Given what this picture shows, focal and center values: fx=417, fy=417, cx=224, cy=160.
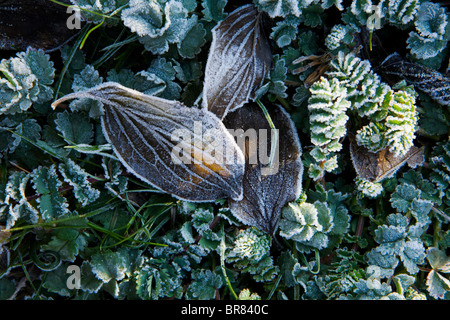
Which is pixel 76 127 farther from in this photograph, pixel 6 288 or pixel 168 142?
pixel 6 288

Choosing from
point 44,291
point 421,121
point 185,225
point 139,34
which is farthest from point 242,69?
point 44,291

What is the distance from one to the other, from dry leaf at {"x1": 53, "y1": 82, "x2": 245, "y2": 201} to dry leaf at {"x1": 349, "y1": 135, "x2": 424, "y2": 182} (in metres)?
0.52

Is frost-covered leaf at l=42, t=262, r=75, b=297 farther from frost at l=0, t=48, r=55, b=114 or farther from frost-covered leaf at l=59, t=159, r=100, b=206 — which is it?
frost at l=0, t=48, r=55, b=114

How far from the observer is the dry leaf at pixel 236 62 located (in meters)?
1.75

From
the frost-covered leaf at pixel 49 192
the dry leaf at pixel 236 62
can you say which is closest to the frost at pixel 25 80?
the frost-covered leaf at pixel 49 192

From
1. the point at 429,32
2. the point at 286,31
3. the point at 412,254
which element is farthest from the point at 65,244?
the point at 429,32

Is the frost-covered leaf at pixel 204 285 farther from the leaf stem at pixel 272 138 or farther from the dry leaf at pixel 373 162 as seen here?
the dry leaf at pixel 373 162

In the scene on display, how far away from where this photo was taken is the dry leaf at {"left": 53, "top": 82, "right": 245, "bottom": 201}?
172cm

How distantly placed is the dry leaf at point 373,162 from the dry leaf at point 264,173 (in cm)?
25

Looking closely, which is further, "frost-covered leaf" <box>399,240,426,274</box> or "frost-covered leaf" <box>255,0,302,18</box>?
"frost-covered leaf" <box>399,240,426,274</box>

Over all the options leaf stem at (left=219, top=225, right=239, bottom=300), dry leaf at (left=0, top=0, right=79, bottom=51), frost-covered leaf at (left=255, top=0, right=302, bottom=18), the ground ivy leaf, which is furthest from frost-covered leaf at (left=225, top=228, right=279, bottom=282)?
dry leaf at (left=0, top=0, right=79, bottom=51)

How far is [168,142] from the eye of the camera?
1748 mm

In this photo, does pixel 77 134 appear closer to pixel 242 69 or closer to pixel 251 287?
pixel 242 69

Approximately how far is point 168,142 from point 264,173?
0.45 m
